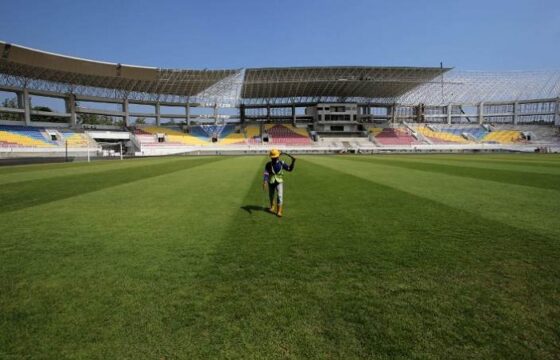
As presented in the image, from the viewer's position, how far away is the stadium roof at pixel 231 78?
2253 inches

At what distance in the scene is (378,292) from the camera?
4316 mm

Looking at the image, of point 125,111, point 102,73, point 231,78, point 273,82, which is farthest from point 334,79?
point 125,111

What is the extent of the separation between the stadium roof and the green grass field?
2340 inches

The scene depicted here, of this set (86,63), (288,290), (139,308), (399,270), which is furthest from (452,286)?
(86,63)

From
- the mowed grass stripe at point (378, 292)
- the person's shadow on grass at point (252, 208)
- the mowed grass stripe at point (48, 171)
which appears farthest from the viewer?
the mowed grass stripe at point (48, 171)

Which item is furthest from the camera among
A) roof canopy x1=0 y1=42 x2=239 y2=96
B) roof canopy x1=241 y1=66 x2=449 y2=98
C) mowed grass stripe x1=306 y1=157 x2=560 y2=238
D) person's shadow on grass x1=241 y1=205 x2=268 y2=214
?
roof canopy x1=241 y1=66 x2=449 y2=98

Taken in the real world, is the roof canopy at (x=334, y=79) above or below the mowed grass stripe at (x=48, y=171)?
above

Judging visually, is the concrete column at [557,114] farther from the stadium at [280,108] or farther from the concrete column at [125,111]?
the concrete column at [125,111]

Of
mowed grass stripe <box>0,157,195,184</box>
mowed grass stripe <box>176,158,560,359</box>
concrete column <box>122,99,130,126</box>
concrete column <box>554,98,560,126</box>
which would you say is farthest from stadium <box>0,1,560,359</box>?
concrete column <box>554,98,560,126</box>

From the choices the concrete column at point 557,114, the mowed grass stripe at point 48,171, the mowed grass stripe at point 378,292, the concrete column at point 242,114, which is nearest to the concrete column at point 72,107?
the concrete column at point 242,114

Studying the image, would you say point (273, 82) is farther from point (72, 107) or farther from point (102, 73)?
point (72, 107)

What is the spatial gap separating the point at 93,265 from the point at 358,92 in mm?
78273

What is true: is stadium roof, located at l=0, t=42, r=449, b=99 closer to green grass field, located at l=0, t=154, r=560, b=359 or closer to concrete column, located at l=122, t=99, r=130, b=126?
concrete column, located at l=122, t=99, r=130, b=126

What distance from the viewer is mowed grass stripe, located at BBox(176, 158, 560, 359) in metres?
3.25
